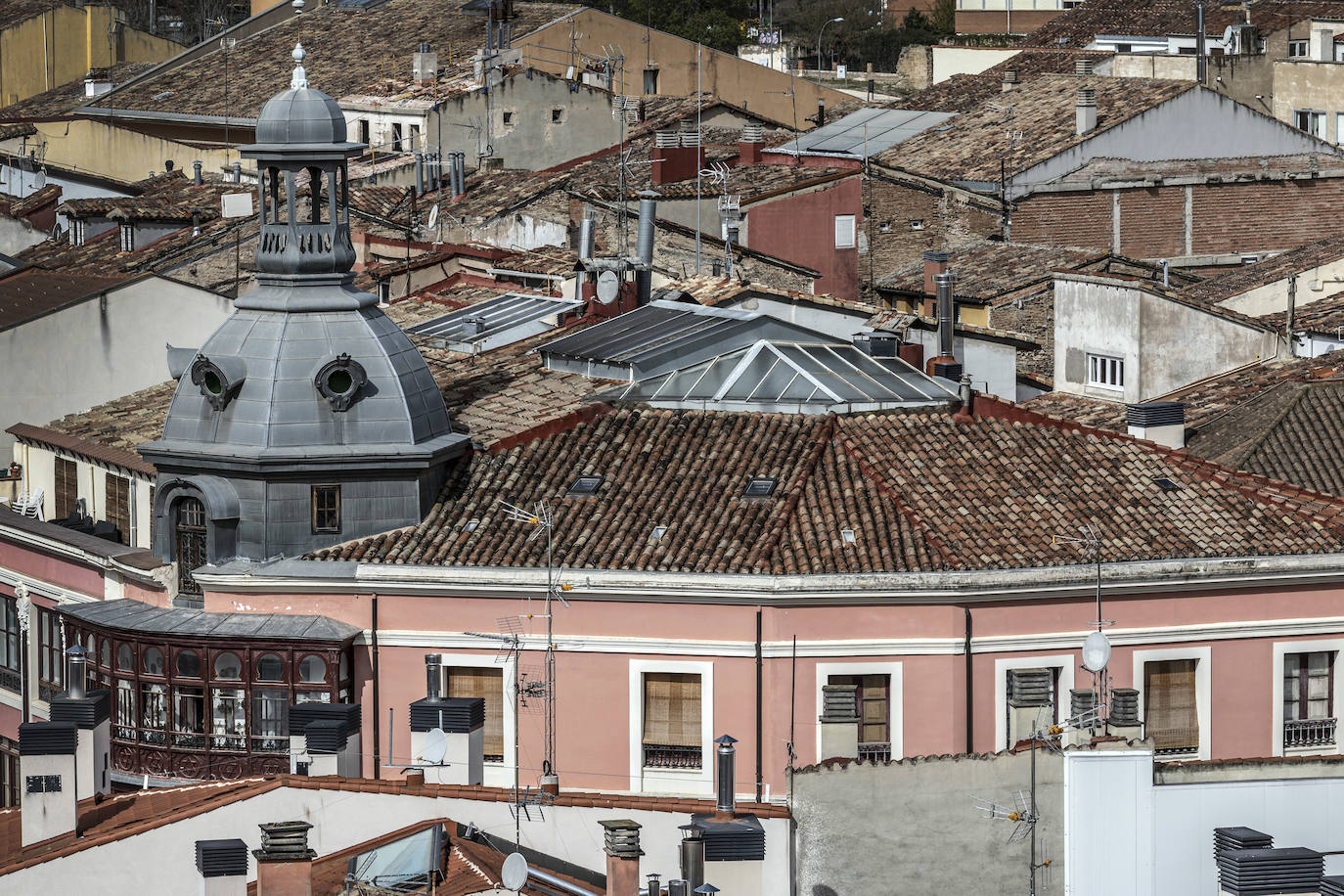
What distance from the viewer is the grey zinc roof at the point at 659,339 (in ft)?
Answer: 149

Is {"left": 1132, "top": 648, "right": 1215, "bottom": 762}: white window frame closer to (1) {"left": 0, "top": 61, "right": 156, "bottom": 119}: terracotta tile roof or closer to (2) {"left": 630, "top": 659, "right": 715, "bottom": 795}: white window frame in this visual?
(2) {"left": 630, "top": 659, "right": 715, "bottom": 795}: white window frame

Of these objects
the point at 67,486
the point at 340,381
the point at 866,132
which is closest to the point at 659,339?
the point at 340,381

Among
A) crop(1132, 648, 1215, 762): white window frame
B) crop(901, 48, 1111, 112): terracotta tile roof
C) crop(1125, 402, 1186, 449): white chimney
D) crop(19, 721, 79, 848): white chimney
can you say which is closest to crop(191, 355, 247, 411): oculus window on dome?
crop(19, 721, 79, 848): white chimney

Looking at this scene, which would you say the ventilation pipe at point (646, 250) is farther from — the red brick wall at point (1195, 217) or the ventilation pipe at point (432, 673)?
the red brick wall at point (1195, 217)

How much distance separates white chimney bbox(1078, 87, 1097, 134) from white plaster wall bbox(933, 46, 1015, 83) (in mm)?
22287

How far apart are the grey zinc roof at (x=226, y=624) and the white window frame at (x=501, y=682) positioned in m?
1.26

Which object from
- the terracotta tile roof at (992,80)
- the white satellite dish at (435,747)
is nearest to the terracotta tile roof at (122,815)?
the white satellite dish at (435,747)

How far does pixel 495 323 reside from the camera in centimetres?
5147

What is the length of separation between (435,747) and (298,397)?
349 inches

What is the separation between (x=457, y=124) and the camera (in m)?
76.7

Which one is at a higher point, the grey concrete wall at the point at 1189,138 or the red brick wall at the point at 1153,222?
the grey concrete wall at the point at 1189,138

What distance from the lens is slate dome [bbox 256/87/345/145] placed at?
4188cm

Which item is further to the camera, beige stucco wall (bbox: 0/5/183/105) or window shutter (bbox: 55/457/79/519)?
beige stucco wall (bbox: 0/5/183/105)

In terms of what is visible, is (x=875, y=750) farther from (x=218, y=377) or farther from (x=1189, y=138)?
(x=1189, y=138)
